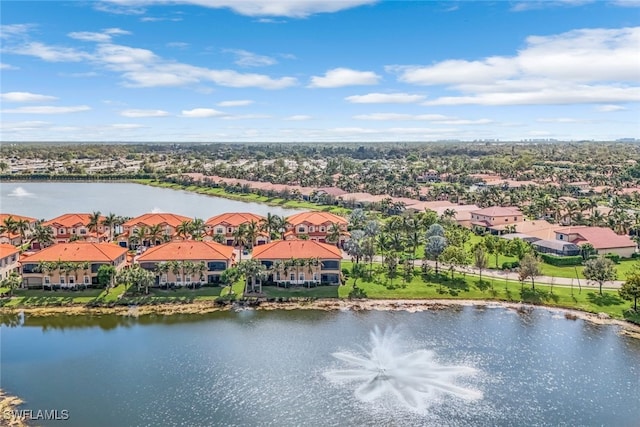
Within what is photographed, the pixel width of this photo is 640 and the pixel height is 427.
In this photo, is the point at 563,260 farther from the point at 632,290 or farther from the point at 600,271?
the point at 632,290

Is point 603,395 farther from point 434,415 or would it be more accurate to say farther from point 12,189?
point 12,189

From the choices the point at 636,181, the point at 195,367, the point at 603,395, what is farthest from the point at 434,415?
the point at 636,181

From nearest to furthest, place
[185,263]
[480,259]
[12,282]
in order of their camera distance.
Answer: [12,282] < [185,263] < [480,259]

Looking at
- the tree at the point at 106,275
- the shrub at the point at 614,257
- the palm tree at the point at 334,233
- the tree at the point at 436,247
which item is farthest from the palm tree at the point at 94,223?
the shrub at the point at 614,257

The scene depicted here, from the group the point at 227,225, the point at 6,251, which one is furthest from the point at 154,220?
the point at 6,251

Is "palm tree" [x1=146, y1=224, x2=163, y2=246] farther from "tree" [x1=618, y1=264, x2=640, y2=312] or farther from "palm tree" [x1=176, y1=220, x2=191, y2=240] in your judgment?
"tree" [x1=618, y1=264, x2=640, y2=312]

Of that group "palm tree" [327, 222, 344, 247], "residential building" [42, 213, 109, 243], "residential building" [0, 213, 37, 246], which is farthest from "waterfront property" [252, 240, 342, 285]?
"residential building" [0, 213, 37, 246]
